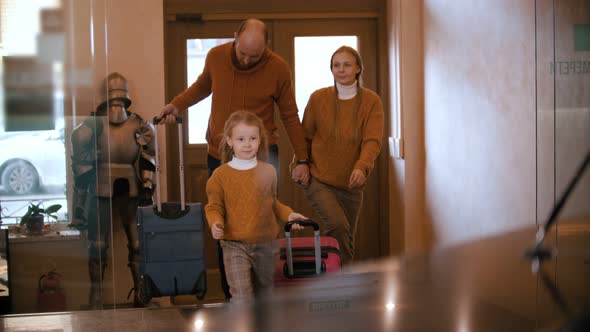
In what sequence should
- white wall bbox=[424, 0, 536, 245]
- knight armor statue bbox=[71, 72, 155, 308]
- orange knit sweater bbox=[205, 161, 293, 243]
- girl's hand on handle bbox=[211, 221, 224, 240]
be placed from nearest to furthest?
girl's hand on handle bbox=[211, 221, 224, 240] → orange knit sweater bbox=[205, 161, 293, 243] → white wall bbox=[424, 0, 536, 245] → knight armor statue bbox=[71, 72, 155, 308]

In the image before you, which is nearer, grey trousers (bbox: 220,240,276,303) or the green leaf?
grey trousers (bbox: 220,240,276,303)

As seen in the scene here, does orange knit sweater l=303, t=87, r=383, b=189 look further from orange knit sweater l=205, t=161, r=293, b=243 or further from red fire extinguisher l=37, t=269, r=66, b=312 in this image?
red fire extinguisher l=37, t=269, r=66, b=312

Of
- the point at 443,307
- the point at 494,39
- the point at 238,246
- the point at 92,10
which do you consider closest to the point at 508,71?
the point at 494,39

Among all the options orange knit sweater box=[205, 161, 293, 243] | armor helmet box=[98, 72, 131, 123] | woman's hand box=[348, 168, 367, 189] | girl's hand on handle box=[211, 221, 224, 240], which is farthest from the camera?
armor helmet box=[98, 72, 131, 123]

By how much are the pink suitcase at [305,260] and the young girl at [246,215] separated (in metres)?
0.09

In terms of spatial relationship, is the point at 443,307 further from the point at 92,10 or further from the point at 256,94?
the point at 92,10

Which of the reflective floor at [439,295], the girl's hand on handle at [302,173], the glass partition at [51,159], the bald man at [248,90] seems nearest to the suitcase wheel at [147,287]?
the bald man at [248,90]

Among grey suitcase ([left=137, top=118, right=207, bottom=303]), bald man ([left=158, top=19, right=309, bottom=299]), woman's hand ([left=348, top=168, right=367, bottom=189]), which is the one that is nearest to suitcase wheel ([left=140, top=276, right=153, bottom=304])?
grey suitcase ([left=137, top=118, right=207, bottom=303])

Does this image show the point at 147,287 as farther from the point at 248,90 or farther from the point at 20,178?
the point at 248,90

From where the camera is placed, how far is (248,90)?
3.57 m

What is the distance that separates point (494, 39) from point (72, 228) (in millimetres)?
2203

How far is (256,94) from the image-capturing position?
3.57 meters

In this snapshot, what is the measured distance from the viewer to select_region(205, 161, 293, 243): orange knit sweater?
3.19m

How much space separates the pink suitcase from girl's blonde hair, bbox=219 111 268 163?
0.37 m
